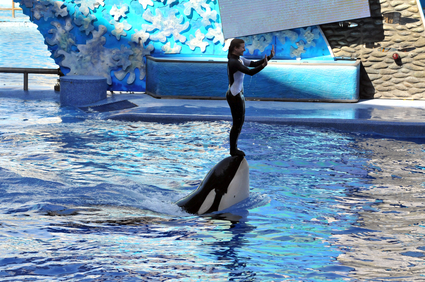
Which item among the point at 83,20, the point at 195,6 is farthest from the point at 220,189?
the point at 83,20

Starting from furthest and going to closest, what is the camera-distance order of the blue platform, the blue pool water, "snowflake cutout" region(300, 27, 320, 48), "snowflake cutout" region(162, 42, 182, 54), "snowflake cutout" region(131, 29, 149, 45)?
"snowflake cutout" region(162, 42, 182, 54)
"snowflake cutout" region(131, 29, 149, 45)
"snowflake cutout" region(300, 27, 320, 48)
the blue platform
the blue pool water

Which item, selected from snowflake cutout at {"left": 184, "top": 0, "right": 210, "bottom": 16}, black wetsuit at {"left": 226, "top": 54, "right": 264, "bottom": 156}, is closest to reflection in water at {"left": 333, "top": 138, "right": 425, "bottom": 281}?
black wetsuit at {"left": 226, "top": 54, "right": 264, "bottom": 156}

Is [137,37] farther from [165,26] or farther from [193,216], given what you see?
[193,216]

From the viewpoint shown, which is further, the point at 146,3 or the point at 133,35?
the point at 133,35

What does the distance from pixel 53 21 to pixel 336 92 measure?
21.1ft

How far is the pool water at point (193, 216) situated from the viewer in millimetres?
3793

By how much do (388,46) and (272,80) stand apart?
8.67 feet

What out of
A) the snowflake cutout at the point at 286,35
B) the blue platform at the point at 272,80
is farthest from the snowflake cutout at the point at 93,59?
the snowflake cutout at the point at 286,35

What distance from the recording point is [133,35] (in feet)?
39.7

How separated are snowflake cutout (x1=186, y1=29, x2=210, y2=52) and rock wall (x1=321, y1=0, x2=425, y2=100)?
2670 mm

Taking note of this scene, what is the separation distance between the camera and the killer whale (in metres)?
4.61

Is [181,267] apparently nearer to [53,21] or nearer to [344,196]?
[344,196]

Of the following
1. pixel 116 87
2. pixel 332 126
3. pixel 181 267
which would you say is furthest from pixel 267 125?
pixel 181 267

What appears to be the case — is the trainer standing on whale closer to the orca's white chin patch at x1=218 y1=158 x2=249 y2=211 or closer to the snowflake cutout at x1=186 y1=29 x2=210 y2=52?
the orca's white chin patch at x1=218 y1=158 x2=249 y2=211
